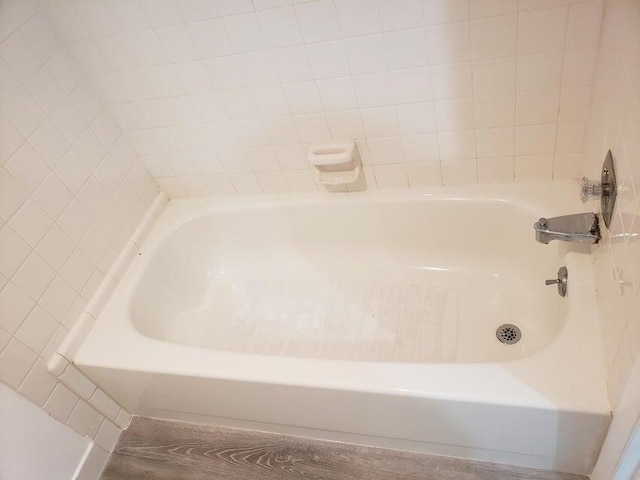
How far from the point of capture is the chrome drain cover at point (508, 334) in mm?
1401

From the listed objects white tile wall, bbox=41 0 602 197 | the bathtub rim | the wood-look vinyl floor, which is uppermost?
white tile wall, bbox=41 0 602 197

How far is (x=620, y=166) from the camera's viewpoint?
0.87 metres

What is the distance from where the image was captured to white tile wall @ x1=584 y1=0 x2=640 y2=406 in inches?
30.3

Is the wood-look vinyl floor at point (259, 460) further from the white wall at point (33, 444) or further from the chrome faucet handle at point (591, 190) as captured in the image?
the chrome faucet handle at point (591, 190)

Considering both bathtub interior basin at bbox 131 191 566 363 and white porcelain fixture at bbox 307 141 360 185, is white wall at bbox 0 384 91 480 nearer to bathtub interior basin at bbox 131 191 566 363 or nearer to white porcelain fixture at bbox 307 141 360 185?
bathtub interior basin at bbox 131 191 566 363

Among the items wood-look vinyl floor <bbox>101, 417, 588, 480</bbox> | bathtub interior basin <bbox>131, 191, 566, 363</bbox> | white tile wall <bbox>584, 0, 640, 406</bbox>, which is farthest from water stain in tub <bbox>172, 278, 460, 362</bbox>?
white tile wall <bbox>584, 0, 640, 406</bbox>

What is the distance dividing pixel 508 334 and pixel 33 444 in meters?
1.45

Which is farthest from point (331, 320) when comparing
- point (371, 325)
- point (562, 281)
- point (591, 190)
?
point (591, 190)

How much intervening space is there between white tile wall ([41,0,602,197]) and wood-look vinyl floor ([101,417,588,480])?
0.86m

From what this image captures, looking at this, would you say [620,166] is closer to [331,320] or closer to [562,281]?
[562,281]

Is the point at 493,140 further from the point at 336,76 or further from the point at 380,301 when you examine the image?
the point at 380,301

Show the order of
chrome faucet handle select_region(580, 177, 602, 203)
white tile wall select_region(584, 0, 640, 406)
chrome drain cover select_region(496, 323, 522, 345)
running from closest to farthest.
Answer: white tile wall select_region(584, 0, 640, 406)
chrome faucet handle select_region(580, 177, 602, 203)
chrome drain cover select_region(496, 323, 522, 345)

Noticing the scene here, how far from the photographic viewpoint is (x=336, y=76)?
1.30 m

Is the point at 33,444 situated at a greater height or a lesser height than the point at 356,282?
lesser
